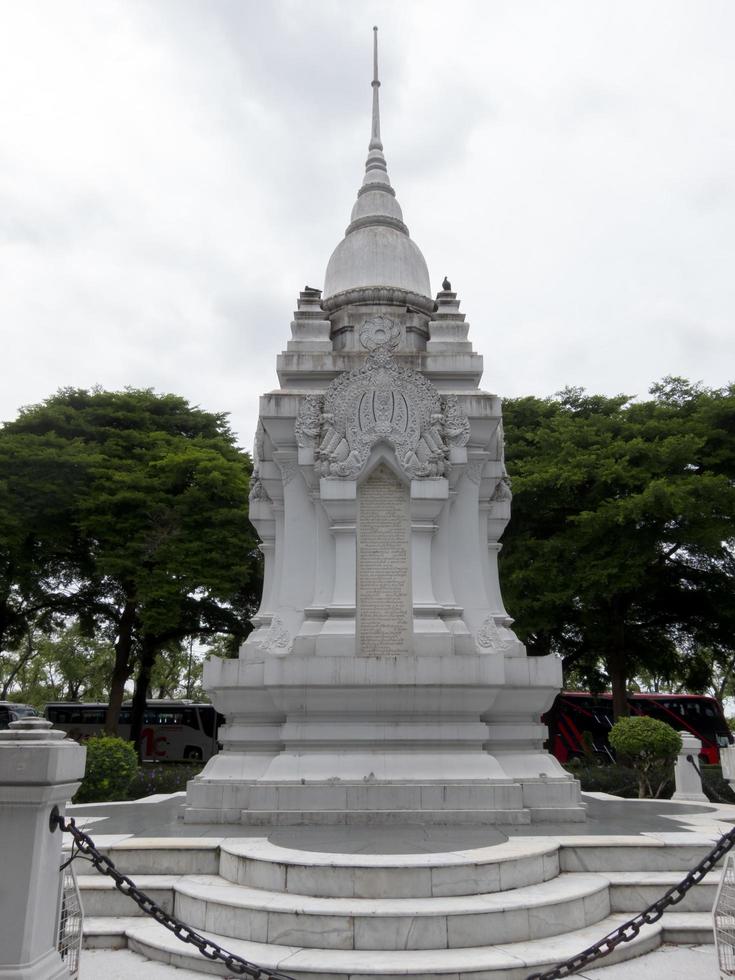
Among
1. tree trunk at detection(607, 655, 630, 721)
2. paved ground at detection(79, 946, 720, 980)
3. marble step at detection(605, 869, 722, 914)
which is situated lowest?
paved ground at detection(79, 946, 720, 980)

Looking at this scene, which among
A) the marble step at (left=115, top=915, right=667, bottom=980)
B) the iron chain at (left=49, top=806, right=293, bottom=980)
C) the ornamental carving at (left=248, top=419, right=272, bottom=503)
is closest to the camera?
the iron chain at (left=49, top=806, right=293, bottom=980)

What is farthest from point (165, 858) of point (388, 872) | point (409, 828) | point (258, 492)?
point (258, 492)

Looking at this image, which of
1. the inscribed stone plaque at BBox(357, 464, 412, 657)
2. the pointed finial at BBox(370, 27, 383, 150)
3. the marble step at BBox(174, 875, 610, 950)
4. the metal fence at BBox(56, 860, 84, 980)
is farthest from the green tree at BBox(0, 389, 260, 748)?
the metal fence at BBox(56, 860, 84, 980)

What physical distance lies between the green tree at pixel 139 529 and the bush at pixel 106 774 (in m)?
10.5

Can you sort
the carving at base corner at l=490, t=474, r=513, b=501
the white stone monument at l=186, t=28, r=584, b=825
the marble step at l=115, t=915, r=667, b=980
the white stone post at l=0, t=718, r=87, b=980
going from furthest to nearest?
the carving at base corner at l=490, t=474, r=513, b=501
the white stone monument at l=186, t=28, r=584, b=825
the marble step at l=115, t=915, r=667, b=980
the white stone post at l=0, t=718, r=87, b=980

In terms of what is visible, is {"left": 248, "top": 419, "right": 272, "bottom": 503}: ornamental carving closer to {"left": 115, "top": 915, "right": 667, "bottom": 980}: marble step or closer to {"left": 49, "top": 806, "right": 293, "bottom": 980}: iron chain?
{"left": 115, "top": 915, "right": 667, "bottom": 980}: marble step

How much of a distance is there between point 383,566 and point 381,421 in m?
1.96

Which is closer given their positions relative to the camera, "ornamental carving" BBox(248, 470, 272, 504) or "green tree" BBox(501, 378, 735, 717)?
"ornamental carving" BBox(248, 470, 272, 504)

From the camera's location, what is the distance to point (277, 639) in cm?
954

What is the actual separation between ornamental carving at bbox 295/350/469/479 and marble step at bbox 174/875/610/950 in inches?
216

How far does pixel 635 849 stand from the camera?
21.6ft

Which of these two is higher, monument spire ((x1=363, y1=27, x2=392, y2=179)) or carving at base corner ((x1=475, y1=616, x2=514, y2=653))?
monument spire ((x1=363, y1=27, x2=392, y2=179))

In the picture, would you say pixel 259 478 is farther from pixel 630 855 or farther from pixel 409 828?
pixel 630 855

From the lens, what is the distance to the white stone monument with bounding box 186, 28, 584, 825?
8508 millimetres
